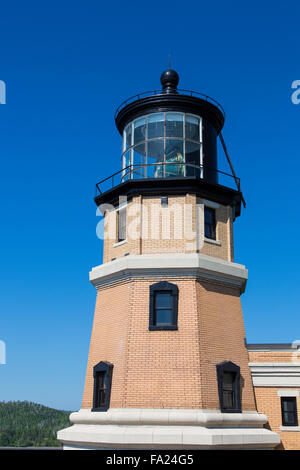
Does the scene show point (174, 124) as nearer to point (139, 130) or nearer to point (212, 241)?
point (139, 130)

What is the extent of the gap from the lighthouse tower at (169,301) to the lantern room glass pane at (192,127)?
0.03 meters

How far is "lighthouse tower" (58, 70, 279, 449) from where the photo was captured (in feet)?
48.0

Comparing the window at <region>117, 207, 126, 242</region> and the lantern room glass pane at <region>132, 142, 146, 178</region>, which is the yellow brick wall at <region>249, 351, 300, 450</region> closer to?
the window at <region>117, 207, 126, 242</region>

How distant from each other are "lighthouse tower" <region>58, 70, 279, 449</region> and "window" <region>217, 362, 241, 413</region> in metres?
0.03

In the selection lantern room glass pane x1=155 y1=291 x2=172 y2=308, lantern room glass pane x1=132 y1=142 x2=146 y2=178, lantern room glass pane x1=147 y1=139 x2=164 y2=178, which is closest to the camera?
lantern room glass pane x1=155 y1=291 x2=172 y2=308

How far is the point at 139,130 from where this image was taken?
18.2 metres

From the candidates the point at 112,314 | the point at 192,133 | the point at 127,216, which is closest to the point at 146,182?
the point at 127,216

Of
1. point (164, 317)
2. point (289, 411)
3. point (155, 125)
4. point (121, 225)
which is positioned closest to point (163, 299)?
point (164, 317)

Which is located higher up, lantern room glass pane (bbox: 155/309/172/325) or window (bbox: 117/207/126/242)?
window (bbox: 117/207/126/242)

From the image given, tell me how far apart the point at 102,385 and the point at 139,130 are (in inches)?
337

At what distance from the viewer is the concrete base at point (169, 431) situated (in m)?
13.8

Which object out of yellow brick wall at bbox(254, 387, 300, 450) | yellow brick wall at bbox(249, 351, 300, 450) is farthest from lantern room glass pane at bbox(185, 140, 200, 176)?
yellow brick wall at bbox(254, 387, 300, 450)
